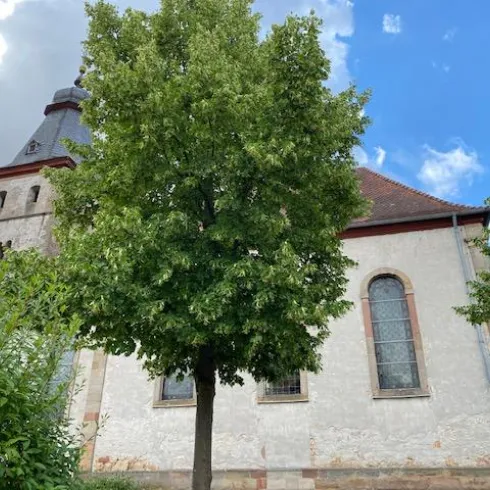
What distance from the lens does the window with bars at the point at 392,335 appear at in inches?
527

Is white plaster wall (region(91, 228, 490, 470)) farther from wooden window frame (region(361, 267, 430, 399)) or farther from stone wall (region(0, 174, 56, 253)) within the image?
stone wall (region(0, 174, 56, 253))

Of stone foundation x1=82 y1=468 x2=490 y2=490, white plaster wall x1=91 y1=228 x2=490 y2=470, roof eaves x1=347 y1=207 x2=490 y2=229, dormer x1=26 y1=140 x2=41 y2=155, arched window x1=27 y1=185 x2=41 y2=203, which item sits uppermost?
dormer x1=26 y1=140 x2=41 y2=155

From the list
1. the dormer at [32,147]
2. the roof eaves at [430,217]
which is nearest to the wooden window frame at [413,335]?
the roof eaves at [430,217]

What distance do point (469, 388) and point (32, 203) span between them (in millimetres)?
17266

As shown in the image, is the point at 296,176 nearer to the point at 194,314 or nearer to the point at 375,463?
the point at 194,314

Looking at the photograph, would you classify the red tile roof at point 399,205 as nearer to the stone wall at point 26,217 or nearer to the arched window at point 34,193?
the stone wall at point 26,217

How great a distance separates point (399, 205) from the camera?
1574cm

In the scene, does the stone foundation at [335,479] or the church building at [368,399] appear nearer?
Result: the stone foundation at [335,479]

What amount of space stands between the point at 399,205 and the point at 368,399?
20.4 ft

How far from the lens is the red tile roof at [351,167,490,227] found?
1473 centimetres

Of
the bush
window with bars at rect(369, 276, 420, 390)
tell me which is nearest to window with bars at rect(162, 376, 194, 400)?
the bush

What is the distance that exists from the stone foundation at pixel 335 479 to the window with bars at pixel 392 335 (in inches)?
85.6

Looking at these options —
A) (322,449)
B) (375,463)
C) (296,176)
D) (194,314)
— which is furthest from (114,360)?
(296,176)

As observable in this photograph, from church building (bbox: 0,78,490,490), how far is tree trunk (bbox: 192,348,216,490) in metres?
4.99
